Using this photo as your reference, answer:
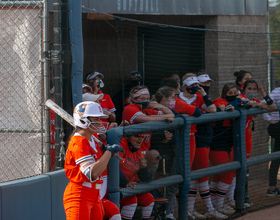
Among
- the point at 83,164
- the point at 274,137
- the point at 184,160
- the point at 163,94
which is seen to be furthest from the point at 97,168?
the point at 274,137

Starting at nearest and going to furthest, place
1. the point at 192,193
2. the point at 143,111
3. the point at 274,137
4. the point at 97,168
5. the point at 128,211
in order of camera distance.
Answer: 1. the point at 97,168
2. the point at 128,211
3. the point at 143,111
4. the point at 192,193
5. the point at 274,137

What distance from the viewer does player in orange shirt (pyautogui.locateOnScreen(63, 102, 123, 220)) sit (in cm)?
422

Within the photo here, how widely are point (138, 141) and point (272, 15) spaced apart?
30190 mm

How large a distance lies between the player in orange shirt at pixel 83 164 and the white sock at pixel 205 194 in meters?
2.43

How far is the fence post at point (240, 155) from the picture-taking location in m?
6.82

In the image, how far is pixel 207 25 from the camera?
9281 millimetres

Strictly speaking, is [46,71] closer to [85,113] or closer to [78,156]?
[85,113]

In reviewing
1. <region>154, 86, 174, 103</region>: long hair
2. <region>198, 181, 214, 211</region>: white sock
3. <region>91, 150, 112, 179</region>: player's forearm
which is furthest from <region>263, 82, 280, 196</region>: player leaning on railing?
<region>91, 150, 112, 179</region>: player's forearm

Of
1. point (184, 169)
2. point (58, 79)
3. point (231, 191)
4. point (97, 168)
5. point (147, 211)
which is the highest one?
point (58, 79)

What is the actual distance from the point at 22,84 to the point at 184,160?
2028 millimetres

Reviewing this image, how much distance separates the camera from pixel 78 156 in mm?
4215

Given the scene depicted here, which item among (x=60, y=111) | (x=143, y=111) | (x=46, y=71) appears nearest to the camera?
(x=60, y=111)

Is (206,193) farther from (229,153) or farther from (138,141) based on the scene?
(138,141)

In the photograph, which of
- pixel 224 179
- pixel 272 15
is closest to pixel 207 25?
pixel 224 179
